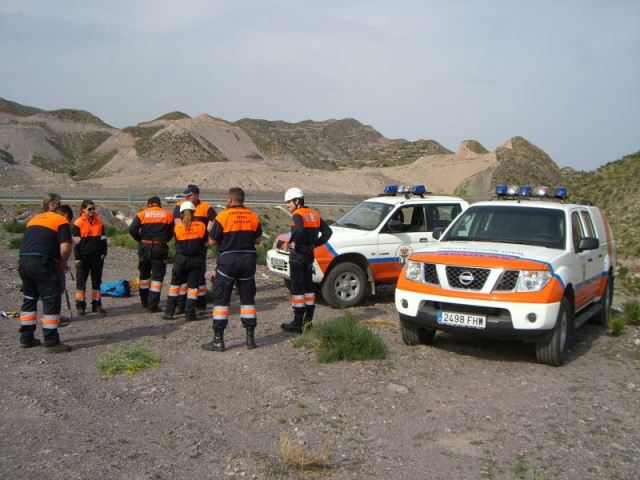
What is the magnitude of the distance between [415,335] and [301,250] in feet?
5.98

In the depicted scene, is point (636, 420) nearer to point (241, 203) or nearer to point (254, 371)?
point (254, 371)

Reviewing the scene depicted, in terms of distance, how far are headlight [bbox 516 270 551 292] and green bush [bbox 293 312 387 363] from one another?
1.69m

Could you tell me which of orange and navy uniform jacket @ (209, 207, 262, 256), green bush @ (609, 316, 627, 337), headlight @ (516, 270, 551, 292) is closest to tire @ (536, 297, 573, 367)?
headlight @ (516, 270, 551, 292)

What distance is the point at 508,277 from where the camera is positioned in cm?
654

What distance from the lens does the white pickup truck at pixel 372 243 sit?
32.1ft

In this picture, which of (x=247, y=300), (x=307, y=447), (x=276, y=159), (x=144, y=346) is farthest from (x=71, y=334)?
(x=276, y=159)

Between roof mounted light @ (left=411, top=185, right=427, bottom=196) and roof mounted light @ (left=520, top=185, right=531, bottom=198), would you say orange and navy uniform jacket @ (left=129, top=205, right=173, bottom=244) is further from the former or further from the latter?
roof mounted light @ (left=520, top=185, right=531, bottom=198)

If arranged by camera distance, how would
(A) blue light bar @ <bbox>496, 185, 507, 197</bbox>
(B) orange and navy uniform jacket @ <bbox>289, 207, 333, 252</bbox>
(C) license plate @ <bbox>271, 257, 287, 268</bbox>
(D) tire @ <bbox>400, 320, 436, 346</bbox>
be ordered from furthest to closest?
(C) license plate @ <bbox>271, 257, 287, 268</bbox> → (A) blue light bar @ <bbox>496, 185, 507, 197</bbox> → (B) orange and navy uniform jacket @ <bbox>289, 207, 333, 252</bbox> → (D) tire @ <bbox>400, 320, 436, 346</bbox>

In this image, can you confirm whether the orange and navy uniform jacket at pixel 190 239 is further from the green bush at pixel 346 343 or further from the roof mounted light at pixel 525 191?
the roof mounted light at pixel 525 191

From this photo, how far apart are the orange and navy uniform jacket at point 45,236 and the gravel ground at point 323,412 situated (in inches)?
47.0

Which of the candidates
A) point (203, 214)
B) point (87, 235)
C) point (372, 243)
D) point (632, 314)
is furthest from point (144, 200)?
point (632, 314)

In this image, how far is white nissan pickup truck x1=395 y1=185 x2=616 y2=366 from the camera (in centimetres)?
643

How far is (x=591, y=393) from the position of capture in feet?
19.7

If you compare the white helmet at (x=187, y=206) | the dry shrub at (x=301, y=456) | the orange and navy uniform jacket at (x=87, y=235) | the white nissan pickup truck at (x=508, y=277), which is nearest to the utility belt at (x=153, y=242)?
the white helmet at (x=187, y=206)
